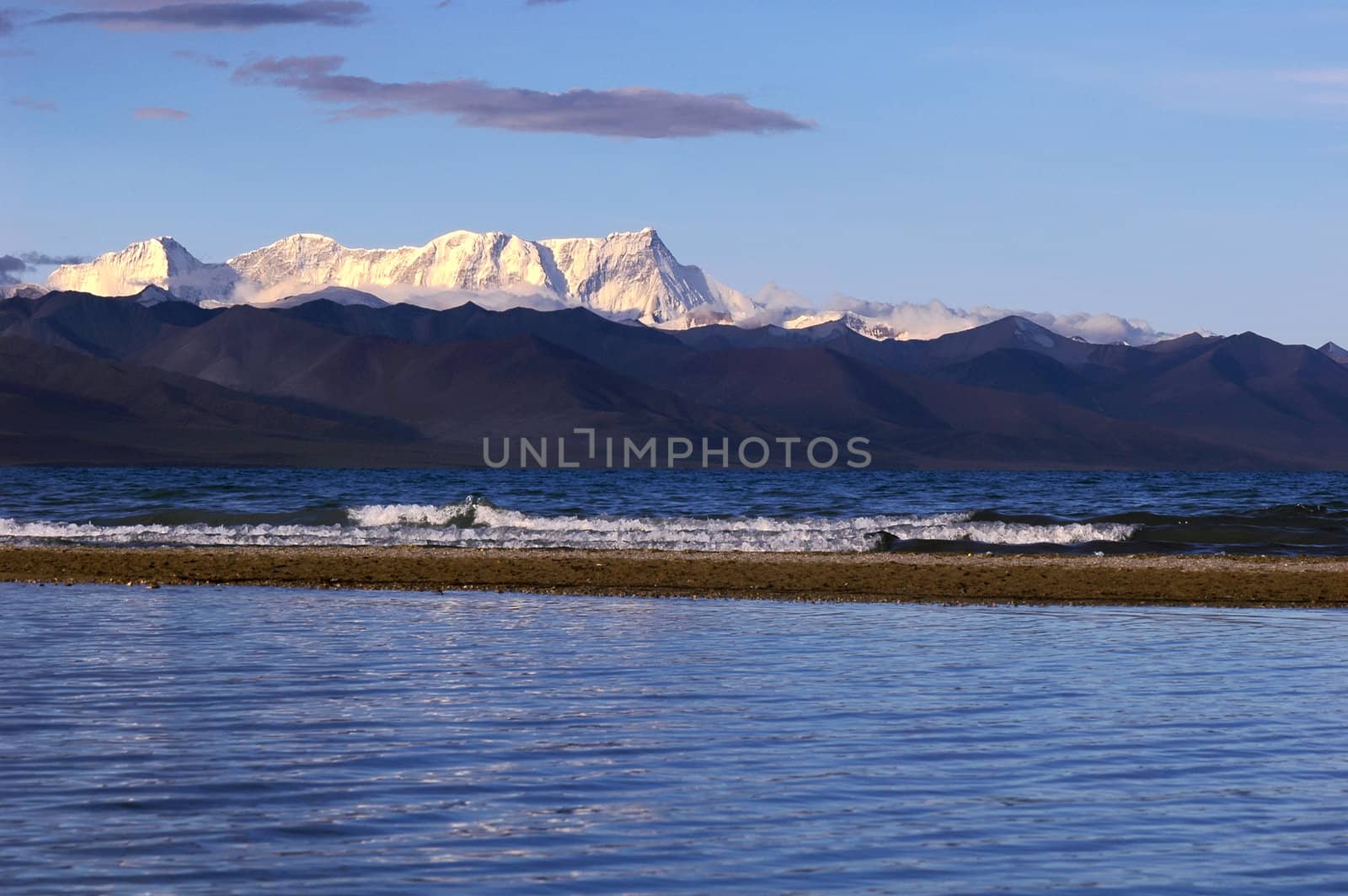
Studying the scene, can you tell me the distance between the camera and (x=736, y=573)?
3359 cm

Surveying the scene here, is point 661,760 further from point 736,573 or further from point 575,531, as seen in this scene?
point 575,531

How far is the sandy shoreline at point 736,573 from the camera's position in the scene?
30141 millimetres

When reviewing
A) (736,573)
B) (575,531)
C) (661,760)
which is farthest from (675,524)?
(661,760)

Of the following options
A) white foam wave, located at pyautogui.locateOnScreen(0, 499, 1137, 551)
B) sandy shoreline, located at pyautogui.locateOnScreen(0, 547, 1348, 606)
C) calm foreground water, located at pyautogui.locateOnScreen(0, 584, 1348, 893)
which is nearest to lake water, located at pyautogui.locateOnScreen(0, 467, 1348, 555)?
white foam wave, located at pyautogui.locateOnScreen(0, 499, 1137, 551)

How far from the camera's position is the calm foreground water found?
10.1 meters

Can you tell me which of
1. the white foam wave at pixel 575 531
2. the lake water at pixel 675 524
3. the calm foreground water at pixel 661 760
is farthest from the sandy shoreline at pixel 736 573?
the calm foreground water at pixel 661 760

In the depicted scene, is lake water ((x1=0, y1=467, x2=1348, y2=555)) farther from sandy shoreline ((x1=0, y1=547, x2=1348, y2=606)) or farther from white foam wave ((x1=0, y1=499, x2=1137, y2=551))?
sandy shoreline ((x1=0, y1=547, x2=1348, y2=606))

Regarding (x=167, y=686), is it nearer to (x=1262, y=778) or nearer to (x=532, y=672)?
(x=532, y=672)

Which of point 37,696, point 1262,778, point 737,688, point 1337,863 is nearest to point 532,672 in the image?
point 737,688

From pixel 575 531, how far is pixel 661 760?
125 ft

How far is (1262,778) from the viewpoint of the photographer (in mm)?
12797

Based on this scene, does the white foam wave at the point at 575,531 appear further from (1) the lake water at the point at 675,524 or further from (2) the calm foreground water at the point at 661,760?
(2) the calm foreground water at the point at 661,760

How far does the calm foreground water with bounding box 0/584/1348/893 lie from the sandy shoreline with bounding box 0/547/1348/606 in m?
7.52

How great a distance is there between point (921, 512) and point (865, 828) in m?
Result: 57.3
